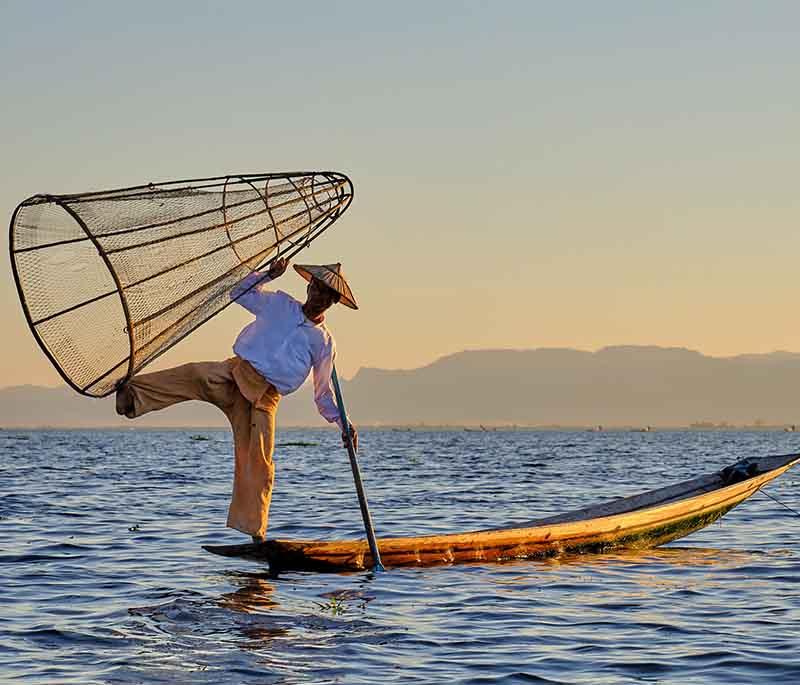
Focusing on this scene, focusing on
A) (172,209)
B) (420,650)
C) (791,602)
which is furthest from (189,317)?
(791,602)

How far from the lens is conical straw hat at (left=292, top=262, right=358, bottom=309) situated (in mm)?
10984

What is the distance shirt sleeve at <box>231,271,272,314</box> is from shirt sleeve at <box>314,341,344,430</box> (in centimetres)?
76

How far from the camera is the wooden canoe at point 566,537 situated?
1210cm

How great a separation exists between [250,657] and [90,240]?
3130 millimetres

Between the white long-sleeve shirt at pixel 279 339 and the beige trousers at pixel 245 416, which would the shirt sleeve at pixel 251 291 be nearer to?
the white long-sleeve shirt at pixel 279 339

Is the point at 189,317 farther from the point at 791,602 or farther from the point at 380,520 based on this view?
the point at 380,520

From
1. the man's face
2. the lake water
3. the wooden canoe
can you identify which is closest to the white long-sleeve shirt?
the man's face

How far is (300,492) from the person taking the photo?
2905cm

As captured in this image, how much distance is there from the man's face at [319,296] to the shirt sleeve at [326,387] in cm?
40

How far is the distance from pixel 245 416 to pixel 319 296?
128 centimetres

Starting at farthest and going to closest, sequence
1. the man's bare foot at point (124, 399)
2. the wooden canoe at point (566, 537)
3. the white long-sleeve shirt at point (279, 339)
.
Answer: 1. the wooden canoe at point (566, 537)
2. the white long-sleeve shirt at point (279, 339)
3. the man's bare foot at point (124, 399)

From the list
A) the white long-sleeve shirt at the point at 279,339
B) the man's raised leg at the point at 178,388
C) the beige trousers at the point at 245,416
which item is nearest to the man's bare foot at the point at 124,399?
the man's raised leg at the point at 178,388

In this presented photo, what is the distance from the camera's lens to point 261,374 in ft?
36.9

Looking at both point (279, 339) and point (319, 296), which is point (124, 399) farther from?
point (319, 296)
